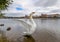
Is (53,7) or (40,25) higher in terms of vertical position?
(53,7)

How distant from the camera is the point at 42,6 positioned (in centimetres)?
426

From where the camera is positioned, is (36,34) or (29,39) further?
(36,34)

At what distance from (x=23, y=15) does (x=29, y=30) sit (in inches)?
49.2

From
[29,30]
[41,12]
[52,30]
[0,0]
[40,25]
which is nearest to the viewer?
[0,0]

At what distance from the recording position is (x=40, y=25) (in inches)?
152

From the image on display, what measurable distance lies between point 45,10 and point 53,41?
5.68 feet

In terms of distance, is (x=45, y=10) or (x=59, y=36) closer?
(x=59, y=36)

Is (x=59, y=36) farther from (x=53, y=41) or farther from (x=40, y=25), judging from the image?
(x=40, y=25)

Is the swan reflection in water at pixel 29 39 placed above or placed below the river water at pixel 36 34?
above

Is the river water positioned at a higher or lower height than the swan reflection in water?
lower

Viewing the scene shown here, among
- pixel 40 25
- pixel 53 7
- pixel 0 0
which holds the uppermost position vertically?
pixel 0 0

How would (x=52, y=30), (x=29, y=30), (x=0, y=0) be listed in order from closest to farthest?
(x=0, y=0) → (x=29, y=30) → (x=52, y=30)

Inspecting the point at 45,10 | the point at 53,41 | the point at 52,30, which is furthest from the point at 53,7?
the point at 53,41

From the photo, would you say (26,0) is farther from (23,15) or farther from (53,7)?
(53,7)
